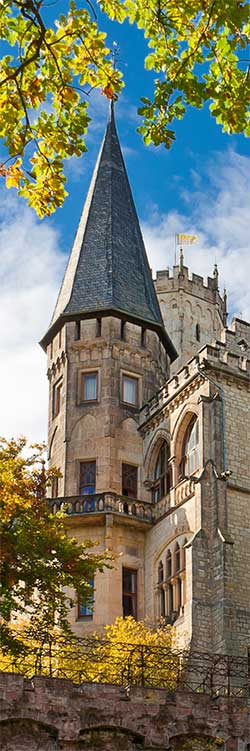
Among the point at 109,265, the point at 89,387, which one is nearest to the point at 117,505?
the point at 89,387

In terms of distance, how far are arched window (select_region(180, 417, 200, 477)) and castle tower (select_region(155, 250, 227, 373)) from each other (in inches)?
923

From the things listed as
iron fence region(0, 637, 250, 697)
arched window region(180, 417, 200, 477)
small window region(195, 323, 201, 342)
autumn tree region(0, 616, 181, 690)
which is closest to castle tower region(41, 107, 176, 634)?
arched window region(180, 417, 200, 477)

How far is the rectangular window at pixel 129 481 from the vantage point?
39.0m

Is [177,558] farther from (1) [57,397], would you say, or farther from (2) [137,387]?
(1) [57,397]

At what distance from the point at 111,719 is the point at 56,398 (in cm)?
1839

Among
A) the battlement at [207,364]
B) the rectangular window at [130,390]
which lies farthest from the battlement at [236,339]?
the rectangular window at [130,390]

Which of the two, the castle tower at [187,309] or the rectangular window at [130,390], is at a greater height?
the castle tower at [187,309]

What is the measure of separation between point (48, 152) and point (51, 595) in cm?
1748

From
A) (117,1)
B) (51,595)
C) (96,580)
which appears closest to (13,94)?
(117,1)

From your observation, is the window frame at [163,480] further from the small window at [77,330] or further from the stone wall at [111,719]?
the stone wall at [111,719]

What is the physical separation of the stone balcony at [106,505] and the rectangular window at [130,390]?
13.9 feet

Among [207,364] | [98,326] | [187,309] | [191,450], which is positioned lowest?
[191,450]

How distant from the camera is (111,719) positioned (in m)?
24.7

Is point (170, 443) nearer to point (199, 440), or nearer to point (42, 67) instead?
point (199, 440)
